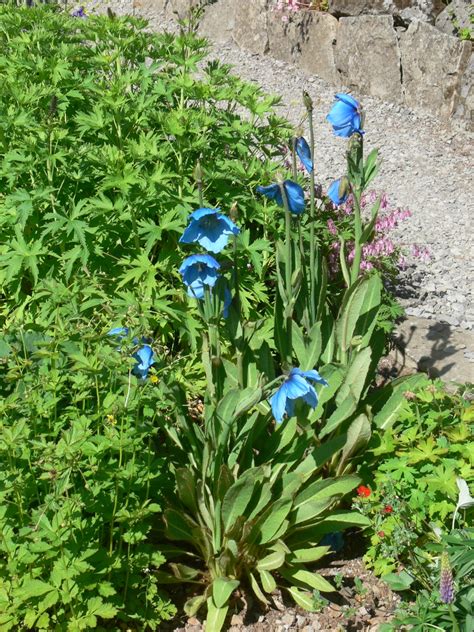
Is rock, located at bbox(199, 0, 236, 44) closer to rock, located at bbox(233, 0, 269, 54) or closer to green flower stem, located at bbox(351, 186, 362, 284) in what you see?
rock, located at bbox(233, 0, 269, 54)

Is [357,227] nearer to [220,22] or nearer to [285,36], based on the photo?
[285,36]

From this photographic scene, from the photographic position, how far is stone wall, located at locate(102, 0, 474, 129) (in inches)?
279

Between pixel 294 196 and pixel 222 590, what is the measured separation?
1320 millimetres

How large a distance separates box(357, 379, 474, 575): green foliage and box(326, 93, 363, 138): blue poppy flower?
0.95 metres

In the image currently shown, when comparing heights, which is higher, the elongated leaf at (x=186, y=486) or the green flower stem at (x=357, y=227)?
the green flower stem at (x=357, y=227)

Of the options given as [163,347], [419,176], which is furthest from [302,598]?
[419,176]

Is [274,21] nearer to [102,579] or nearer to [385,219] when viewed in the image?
[385,219]

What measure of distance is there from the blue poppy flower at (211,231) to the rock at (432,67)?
4.94 meters

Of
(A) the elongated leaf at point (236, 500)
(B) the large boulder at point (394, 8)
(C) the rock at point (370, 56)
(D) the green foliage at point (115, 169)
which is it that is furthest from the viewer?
(B) the large boulder at point (394, 8)

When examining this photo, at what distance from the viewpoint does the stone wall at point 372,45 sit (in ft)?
23.2

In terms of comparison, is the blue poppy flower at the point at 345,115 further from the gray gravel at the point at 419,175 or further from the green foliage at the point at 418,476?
the gray gravel at the point at 419,175

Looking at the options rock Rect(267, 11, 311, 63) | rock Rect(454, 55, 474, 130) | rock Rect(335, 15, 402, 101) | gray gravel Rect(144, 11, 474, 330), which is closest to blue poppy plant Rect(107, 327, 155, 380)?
gray gravel Rect(144, 11, 474, 330)

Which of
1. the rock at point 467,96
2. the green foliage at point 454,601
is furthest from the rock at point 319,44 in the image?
the green foliage at point 454,601

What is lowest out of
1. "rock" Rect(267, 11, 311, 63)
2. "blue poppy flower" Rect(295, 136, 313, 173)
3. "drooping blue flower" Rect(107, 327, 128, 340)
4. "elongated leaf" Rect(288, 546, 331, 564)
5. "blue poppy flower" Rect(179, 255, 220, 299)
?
"elongated leaf" Rect(288, 546, 331, 564)
